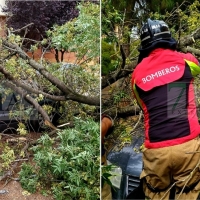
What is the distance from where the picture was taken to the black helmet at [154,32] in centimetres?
121

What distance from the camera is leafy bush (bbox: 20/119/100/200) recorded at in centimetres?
156

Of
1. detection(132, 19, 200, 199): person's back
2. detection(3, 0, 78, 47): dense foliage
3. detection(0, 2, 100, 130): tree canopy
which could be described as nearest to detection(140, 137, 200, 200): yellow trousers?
detection(132, 19, 200, 199): person's back

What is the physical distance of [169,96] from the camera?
47.1 inches

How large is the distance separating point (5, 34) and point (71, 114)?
539 millimetres

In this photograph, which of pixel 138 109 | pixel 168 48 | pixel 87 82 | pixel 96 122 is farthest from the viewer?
pixel 87 82

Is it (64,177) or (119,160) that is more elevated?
(119,160)

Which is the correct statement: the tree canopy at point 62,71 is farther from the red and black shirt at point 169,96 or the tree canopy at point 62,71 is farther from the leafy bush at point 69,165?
the red and black shirt at point 169,96

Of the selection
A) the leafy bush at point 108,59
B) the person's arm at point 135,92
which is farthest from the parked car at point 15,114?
the person's arm at point 135,92

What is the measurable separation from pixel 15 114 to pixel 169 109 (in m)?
0.89

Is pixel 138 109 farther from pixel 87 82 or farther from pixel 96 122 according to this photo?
pixel 87 82

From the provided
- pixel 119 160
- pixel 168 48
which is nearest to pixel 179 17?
pixel 168 48

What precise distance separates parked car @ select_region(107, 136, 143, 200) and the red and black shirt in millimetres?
122

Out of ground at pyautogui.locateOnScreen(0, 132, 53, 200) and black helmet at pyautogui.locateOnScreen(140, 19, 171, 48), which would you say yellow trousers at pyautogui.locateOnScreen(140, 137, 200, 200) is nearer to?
black helmet at pyautogui.locateOnScreen(140, 19, 171, 48)

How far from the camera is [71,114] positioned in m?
1.79
